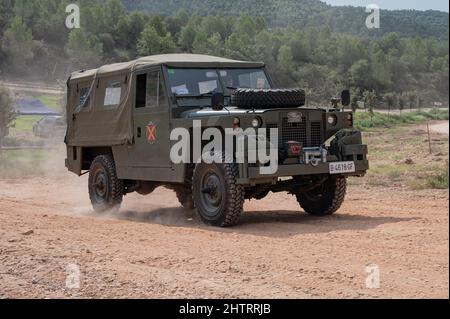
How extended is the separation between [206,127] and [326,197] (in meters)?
2.08

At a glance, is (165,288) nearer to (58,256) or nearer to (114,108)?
(58,256)

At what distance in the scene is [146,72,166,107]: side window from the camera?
988cm

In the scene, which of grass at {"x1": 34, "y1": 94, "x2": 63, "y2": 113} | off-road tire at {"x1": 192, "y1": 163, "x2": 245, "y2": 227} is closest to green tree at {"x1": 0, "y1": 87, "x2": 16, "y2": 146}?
grass at {"x1": 34, "y1": 94, "x2": 63, "y2": 113}

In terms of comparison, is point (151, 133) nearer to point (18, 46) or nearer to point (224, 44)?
point (224, 44)

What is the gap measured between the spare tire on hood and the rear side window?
1304 millimetres

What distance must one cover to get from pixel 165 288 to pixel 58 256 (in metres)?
1.86

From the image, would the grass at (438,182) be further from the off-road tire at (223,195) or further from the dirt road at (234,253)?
the off-road tire at (223,195)

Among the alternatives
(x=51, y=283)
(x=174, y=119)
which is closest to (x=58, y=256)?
(x=51, y=283)

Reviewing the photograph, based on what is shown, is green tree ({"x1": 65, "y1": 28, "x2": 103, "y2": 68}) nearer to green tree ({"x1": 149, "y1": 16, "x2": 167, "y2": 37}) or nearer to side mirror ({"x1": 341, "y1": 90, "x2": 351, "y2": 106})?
green tree ({"x1": 149, "y1": 16, "x2": 167, "y2": 37})

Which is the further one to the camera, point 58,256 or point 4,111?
point 4,111

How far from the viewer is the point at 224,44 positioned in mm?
58875

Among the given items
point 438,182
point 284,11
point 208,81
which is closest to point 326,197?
point 208,81

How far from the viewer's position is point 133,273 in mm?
6137

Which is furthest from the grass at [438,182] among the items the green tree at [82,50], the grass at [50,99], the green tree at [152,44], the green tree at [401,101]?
the green tree at [152,44]
